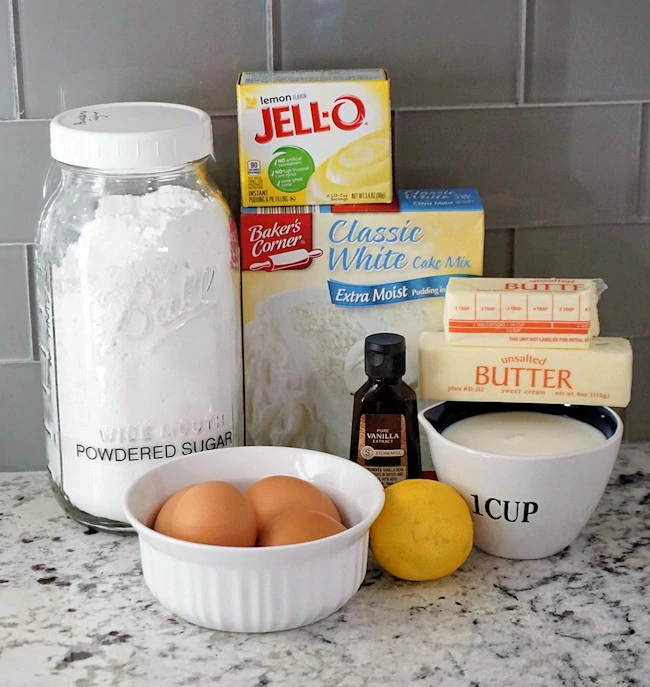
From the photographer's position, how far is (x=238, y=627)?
76 centimetres

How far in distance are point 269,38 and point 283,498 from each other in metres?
0.43

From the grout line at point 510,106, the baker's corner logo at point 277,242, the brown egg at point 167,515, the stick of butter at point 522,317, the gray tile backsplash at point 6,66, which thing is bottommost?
the brown egg at point 167,515

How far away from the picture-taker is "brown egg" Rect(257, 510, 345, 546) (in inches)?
29.5

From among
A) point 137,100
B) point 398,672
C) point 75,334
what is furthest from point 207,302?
point 398,672

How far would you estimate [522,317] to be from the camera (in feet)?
2.84

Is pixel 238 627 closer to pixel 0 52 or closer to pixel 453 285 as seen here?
pixel 453 285

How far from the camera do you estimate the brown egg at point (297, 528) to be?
0.75 m

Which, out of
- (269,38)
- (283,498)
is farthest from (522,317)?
(269,38)

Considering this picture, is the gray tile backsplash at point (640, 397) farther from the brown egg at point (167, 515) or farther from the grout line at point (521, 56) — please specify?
the brown egg at point (167, 515)

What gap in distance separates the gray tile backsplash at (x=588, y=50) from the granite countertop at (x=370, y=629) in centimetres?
42

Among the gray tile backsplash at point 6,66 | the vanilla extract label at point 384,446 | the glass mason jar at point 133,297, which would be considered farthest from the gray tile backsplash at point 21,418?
the vanilla extract label at point 384,446

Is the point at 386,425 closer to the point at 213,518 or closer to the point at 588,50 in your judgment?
the point at 213,518

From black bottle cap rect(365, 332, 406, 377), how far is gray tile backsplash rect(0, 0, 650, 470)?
20 centimetres

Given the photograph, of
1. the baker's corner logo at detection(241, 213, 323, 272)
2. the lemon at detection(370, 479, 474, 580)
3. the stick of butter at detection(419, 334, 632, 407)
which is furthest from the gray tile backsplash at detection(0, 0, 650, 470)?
the lemon at detection(370, 479, 474, 580)
